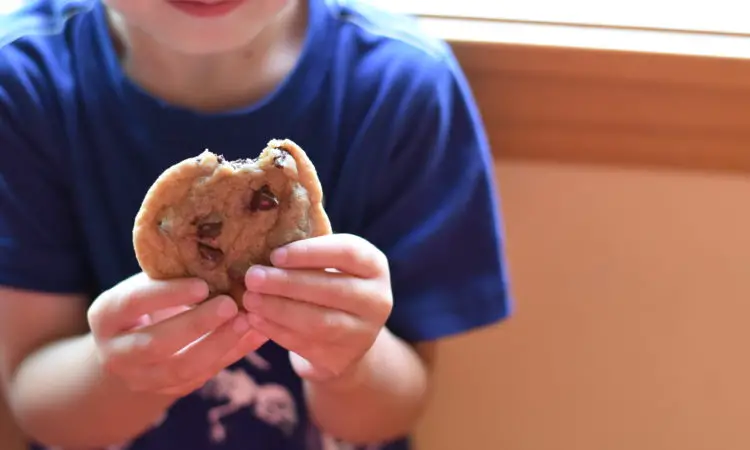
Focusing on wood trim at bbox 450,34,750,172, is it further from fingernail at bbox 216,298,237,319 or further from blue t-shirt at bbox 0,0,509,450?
fingernail at bbox 216,298,237,319

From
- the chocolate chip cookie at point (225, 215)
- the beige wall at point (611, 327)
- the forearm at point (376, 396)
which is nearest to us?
the chocolate chip cookie at point (225, 215)

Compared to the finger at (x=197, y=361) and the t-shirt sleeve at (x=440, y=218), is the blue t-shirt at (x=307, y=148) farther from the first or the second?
the finger at (x=197, y=361)

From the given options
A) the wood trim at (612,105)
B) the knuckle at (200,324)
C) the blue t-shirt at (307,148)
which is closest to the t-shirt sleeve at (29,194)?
the blue t-shirt at (307,148)

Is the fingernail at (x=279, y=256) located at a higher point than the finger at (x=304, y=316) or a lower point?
higher

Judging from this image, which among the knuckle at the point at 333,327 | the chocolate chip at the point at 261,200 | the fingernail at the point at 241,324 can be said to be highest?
the chocolate chip at the point at 261,200

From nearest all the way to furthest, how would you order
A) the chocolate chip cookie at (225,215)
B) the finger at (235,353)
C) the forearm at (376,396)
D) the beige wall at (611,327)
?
the chocolate chip cookie at (225,215) < the finger at (235,353) < the forearm at (376,396) < the beige wall at (611,327)

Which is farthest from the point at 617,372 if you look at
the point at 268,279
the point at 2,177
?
the point at 2,177

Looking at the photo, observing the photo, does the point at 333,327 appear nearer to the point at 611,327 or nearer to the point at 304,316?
the point at 304,316

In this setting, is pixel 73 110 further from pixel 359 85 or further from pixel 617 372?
pixel 617 372

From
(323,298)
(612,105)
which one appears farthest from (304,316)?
(612,105)
